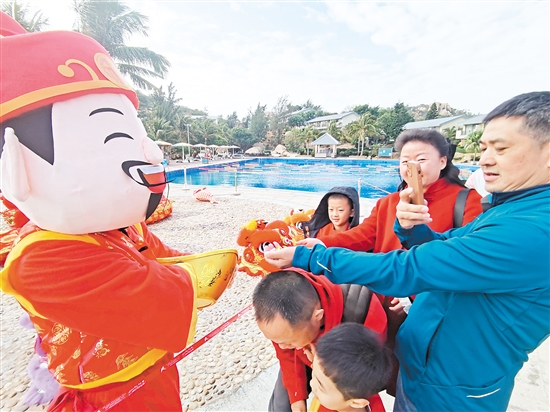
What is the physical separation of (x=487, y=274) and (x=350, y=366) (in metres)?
0.51

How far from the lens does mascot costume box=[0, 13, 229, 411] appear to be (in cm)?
81

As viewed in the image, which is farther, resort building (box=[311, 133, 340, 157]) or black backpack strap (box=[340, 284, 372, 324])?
resort building (box=[311, 133, 340, 157])

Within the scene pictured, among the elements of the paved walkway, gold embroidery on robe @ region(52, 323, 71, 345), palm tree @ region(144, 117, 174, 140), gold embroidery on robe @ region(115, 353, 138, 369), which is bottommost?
the paved walkway

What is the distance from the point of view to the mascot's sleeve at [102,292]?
800 millimetres

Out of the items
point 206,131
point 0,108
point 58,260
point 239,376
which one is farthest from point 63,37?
point 206,131

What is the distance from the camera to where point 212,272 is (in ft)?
3.75

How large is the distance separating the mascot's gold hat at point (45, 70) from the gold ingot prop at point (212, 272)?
2.28ft

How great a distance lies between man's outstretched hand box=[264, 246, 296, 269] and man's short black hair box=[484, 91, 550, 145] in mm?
829

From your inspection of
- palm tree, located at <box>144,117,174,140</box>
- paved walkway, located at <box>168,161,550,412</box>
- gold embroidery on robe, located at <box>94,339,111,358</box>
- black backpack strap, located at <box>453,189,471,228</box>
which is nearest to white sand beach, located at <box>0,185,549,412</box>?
paved walkway, located at <box>168,161,550,412</box>

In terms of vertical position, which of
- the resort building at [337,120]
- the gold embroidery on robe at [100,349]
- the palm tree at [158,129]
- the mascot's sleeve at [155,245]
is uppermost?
the resort building at [337,120]

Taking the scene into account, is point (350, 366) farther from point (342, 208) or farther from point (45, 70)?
point (342, 208)

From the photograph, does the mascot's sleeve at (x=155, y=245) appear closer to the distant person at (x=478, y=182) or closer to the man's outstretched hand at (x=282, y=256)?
the man's outstretched hand at (x=282, y=256)

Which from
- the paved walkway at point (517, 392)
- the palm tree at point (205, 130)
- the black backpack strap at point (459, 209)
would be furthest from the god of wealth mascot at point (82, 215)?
the palm tree at point (205, 130)

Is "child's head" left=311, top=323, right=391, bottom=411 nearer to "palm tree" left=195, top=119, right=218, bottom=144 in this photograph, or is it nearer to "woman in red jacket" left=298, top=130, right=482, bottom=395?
"woman in red jacket" left=298, top=130, right=482, bottom=395
